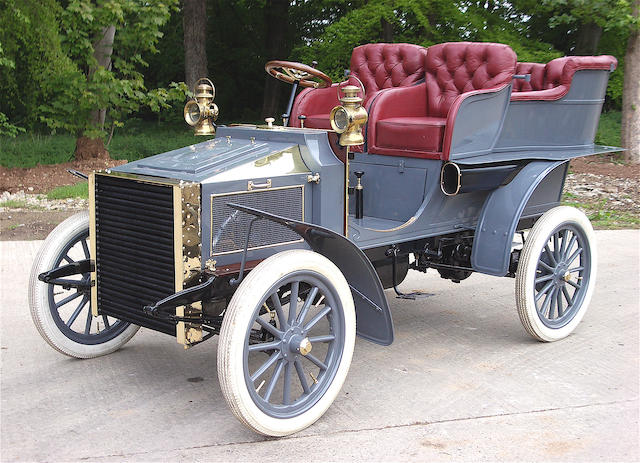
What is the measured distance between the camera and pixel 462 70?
17.1 feet

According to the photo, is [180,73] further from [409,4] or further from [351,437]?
[351,437]

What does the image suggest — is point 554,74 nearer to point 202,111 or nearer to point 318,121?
point 318,121

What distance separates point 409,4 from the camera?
1230cm

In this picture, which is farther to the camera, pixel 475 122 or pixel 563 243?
pixel 563 243

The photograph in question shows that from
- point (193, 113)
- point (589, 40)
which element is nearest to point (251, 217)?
point (193, 113)

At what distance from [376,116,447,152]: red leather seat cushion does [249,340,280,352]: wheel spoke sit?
164 centimetres

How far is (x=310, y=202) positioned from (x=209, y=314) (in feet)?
2.54

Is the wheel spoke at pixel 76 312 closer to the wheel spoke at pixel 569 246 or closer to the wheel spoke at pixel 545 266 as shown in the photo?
the wheel spoke at pixel 545 266

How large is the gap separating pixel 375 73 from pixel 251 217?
7.53 feet

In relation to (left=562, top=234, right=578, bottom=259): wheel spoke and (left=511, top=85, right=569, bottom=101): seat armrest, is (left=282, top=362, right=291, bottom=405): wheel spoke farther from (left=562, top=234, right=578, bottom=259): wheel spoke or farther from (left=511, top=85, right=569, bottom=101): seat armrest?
(left=511, top=85, right=569, bottom=101): seat armrest

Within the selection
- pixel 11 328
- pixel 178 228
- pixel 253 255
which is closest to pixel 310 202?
pixel 253 255

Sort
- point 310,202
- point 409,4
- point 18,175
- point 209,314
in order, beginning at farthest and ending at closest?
point 409,4
point 18,175
point 310,202
point 209,314

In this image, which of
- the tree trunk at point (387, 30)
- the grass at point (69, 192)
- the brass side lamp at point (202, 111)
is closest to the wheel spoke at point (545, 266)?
the brass side lamp at point (202, 111)

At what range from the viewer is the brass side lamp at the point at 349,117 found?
3934 mm
